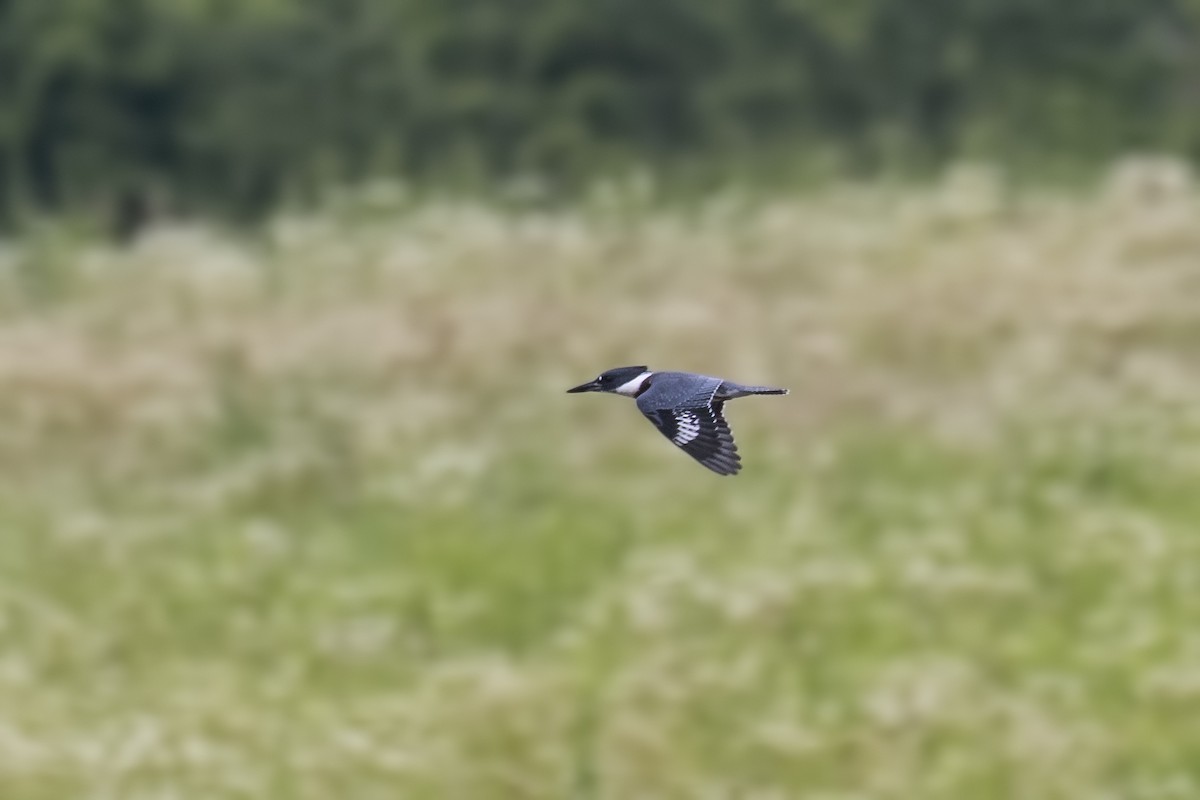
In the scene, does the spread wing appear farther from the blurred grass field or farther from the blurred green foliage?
the blurred green foliage

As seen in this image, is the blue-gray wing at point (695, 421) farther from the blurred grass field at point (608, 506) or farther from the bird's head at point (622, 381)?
the blurred grass field at point (608, 506)

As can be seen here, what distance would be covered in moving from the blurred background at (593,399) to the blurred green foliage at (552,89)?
24 mm

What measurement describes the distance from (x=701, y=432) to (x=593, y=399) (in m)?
4.30

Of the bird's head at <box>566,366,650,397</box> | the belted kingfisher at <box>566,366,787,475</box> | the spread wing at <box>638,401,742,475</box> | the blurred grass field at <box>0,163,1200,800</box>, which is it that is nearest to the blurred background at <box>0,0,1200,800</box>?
the blurred grass field at <box>0,163,1200,800</box>

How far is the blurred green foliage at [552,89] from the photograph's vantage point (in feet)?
37.9

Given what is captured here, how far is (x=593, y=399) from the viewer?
28.8 feet

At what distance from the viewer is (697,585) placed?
739cm

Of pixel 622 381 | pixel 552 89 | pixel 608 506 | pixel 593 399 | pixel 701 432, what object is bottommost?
pixel 701 432

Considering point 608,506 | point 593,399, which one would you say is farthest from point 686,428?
point 593,399

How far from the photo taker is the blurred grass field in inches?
269

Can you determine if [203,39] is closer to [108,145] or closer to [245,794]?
[108,145]

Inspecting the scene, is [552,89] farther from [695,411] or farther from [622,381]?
[695,411]

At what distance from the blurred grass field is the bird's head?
2.01 m

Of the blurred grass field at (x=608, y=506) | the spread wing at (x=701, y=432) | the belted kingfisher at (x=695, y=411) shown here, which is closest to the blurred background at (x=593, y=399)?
the blurred grass field at (x=608, y=506)
